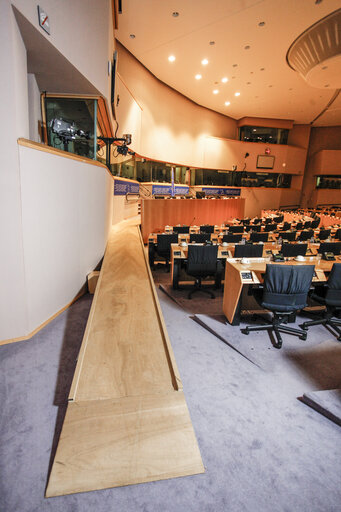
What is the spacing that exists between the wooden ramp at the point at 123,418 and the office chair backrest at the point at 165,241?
3341mm

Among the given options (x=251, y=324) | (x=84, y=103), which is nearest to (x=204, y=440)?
(x=251, y=324)

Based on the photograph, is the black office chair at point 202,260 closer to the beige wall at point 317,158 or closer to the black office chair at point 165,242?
the black office chair at point 165,242

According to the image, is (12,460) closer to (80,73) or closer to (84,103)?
(80,73)

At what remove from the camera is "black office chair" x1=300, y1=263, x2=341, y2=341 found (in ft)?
10.3

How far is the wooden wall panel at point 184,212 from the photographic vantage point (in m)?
8.35

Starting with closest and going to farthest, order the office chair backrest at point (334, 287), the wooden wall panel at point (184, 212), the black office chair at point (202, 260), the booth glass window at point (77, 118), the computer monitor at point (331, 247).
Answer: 1. the office chair backrest at point (334, 287)
2. the black office chair at point (202, 260)
3. the booth glass window at point (77, 118)
4. the computer monitor at point (331, 247)
5. the wooden wall panel at point (184, 212)

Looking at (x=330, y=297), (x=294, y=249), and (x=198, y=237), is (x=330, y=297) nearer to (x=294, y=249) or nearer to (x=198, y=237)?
(x=294, y=249)

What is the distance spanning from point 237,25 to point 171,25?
1.92 metres

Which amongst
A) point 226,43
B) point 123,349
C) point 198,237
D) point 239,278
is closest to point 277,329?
point 239,278

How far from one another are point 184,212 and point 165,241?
413 centimetres

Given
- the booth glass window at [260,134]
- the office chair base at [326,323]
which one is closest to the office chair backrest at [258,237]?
the office chair base at [326,323]

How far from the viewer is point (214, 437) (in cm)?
180

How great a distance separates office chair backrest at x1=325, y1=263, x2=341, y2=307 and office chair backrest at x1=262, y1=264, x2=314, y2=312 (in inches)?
17.2

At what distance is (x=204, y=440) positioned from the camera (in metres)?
1.78
